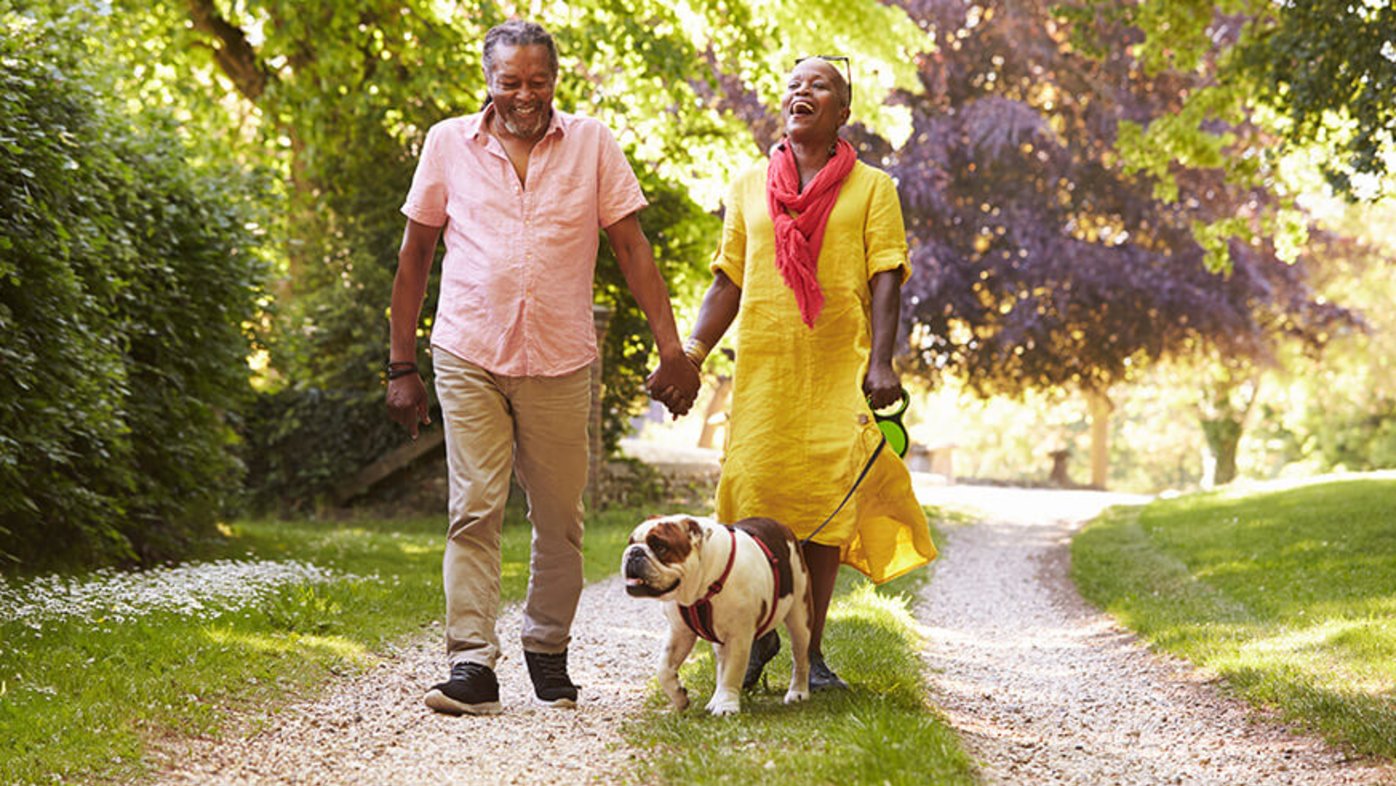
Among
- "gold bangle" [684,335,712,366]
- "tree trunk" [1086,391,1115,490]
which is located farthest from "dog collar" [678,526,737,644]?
"tree trunk" [1086,391,1115,490]

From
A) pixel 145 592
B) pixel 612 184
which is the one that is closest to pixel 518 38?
pixel 612 184

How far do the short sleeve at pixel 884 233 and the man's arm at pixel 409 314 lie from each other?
5.28 feet

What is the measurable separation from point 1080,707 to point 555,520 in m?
2.44

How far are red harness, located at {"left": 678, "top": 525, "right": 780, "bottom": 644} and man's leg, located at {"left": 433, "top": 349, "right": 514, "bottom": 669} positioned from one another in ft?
2.69

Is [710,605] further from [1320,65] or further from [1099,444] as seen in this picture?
[1099,444]

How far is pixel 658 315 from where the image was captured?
5.52 metres

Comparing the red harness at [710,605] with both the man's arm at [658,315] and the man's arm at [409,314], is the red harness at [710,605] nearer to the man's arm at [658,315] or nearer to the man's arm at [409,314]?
the man's arm at [658,315]

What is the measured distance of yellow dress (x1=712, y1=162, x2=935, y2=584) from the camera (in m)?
5.54

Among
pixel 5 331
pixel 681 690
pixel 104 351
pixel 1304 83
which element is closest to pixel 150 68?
pixel 104 351

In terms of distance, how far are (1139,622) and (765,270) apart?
4267mm

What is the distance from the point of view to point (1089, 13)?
47.2 ft

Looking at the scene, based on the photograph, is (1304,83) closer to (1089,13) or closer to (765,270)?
(1089,13)

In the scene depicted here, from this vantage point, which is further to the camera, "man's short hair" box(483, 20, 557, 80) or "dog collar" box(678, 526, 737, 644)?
"man's short hair" box(483, 20, 557, 80)

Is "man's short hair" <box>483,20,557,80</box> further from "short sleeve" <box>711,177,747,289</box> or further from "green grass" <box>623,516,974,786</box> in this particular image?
"green grass" <box>623,516,974,786</box>
